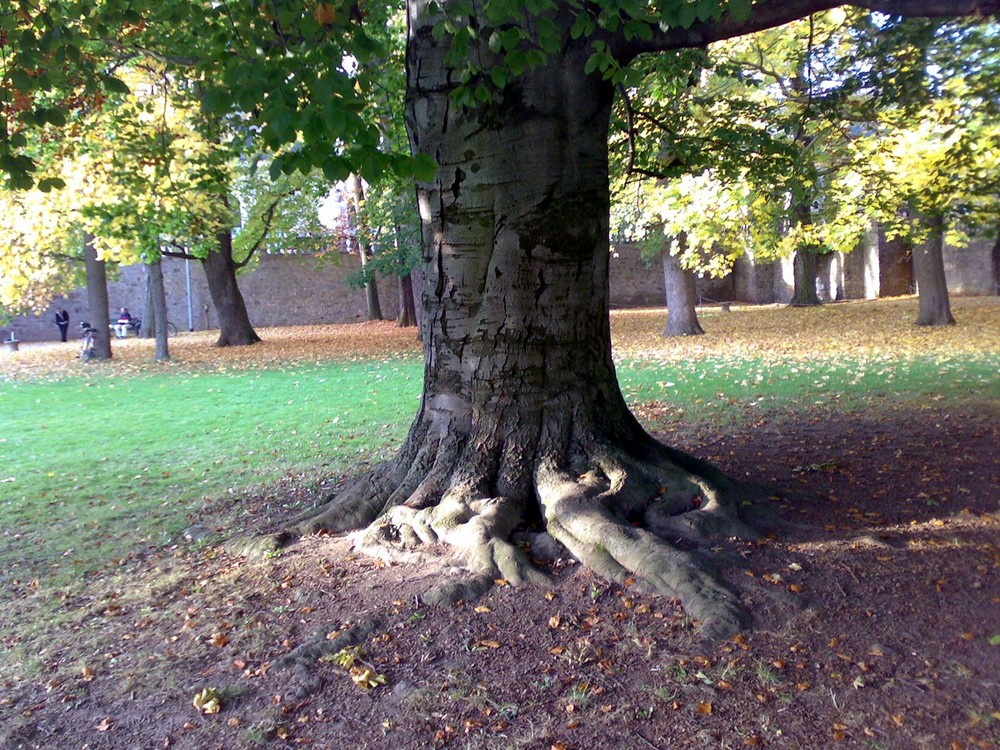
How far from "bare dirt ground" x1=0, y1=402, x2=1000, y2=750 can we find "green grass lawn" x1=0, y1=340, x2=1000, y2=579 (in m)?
1.55

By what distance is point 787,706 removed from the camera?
126 inches

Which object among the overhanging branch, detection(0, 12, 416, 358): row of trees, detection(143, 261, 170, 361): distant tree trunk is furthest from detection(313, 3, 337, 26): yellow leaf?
detection(143, 261, 170, 361): distant tree trunk

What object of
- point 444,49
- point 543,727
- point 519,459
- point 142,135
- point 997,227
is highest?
point 142,135

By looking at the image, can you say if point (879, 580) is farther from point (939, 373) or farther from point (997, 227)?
point (997, 227)

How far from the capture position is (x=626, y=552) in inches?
166

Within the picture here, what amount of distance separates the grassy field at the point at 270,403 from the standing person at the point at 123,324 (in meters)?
11.1

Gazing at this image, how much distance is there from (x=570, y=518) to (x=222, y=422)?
7846 mm

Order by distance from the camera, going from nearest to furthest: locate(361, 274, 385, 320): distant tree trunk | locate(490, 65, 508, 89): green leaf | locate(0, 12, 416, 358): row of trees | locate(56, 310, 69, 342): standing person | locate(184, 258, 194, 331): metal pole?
locate(490, 65, 508, 89): green leaf, locate(0, 12, 416, 358): row of trees, locate(56, 310, 69, 342): standing person, locate(184, 258, 194, 331): metal pole, locate(361, 274, 385, 320): distant tree trunk

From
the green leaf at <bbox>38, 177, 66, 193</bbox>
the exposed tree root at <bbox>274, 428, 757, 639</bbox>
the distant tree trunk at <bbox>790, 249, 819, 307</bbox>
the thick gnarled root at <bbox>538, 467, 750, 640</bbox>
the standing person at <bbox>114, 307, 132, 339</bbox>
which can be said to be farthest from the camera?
the standing person at <bbox>114, 307, 132, 339</bbox>

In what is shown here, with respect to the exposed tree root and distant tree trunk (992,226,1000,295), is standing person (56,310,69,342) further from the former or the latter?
distant tree trunk (992,226,1000,295)

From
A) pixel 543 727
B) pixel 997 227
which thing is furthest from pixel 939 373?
pixel 543 727

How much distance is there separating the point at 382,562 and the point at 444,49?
9.80 ft

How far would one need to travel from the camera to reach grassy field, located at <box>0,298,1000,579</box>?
22.9ft

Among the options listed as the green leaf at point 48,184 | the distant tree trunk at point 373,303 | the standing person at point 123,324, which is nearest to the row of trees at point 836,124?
the green leaf at point 48,184
